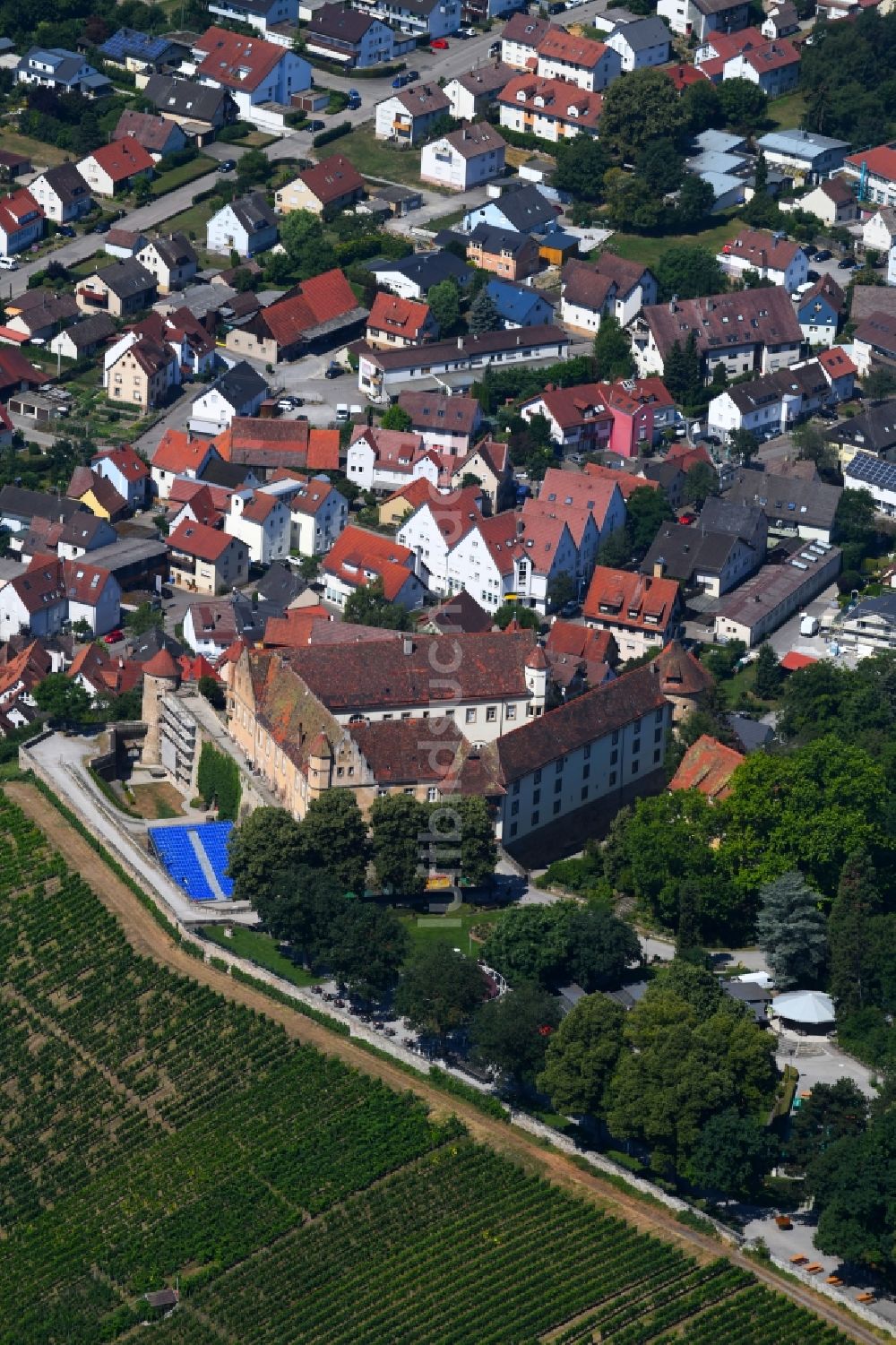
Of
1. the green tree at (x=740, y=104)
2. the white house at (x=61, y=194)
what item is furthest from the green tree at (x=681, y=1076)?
the green tree at (x=740, y=104)

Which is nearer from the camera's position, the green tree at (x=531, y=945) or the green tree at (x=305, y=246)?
the green tree at (x=531, y=945)

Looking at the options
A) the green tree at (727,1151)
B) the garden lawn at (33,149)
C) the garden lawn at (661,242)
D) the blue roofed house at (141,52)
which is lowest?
the garden lawn at (33,149)

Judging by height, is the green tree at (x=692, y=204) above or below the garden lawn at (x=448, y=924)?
below

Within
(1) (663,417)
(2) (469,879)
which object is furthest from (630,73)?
(2) (469,879)

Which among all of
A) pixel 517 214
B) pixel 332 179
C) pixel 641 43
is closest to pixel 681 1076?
pixel 517 214

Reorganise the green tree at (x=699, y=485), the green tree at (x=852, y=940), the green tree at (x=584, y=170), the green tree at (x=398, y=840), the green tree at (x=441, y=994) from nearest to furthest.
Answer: the green tree at (x=441, y=994)
the green tree at (x=852, y=940)
the green tree at (x=398, y=840)
the green tree at (x=699, y=485)
the green tree at (x=584, y=170)

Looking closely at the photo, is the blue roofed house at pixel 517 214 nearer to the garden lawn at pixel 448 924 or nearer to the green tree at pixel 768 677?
the green tree at pixel 768 677
